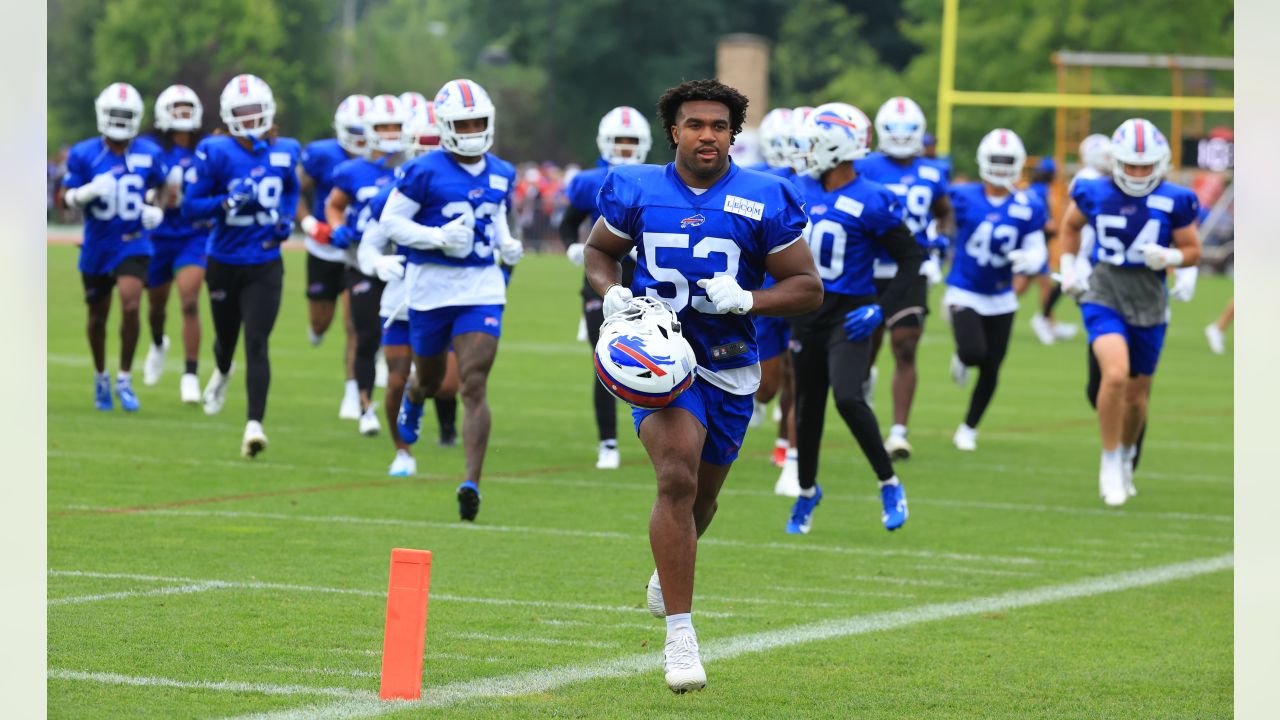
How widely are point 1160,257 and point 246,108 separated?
5595mm

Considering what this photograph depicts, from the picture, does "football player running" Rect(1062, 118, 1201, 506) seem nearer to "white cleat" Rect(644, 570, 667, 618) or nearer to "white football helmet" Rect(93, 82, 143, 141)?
"white cleat" Rect(644, 570, 667, 618)

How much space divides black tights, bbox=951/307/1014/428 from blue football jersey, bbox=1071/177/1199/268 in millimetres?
2820

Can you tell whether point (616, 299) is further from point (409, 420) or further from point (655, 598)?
point (409, 420)

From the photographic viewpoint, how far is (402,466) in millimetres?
11852

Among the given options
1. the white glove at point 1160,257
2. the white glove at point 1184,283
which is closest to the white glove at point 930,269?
the white glove at point 1184,283

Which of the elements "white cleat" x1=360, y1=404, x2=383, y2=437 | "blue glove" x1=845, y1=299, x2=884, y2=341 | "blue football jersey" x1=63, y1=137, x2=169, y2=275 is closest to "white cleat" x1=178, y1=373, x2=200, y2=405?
"blue football jersey" x1=63, y1=137, x2=169, y2=275

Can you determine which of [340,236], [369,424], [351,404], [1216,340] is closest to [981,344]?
[369,424]

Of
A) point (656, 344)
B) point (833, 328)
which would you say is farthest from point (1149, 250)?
point (656, 344)

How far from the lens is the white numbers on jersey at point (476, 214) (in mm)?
10477

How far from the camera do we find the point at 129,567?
27.6 feet

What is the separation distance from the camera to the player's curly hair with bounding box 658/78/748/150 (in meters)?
6.69

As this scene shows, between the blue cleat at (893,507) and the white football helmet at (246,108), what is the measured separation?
507cm

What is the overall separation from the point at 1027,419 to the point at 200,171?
7221mm

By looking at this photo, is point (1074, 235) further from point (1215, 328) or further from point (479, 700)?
point (1215, 328)
